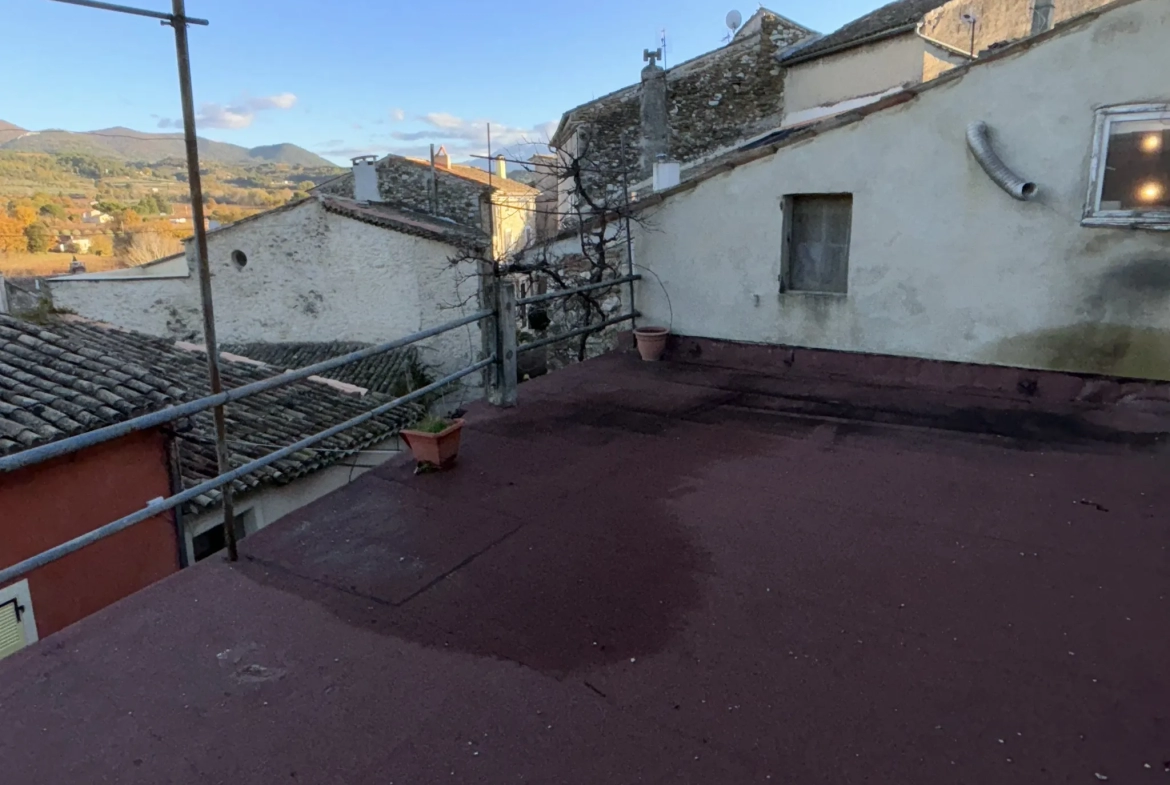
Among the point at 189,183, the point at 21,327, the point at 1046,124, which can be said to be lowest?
the point at 21,327

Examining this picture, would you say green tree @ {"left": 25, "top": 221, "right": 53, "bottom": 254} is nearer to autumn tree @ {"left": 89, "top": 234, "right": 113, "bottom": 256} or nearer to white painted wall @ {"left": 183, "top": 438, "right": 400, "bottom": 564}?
autumn tree @ {"left": 89, "top": 234, "right": 113, "bottom": 256}

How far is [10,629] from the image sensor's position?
541cm

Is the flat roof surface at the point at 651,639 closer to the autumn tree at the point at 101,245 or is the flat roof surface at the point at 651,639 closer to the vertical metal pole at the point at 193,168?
the vertical metal pole at the point at 193,168

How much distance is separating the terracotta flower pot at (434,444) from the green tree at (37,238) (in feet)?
146

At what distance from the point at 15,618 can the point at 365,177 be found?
51.7 feet

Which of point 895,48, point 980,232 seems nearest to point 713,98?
point 895,48

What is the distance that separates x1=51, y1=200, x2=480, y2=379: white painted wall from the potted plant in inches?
426

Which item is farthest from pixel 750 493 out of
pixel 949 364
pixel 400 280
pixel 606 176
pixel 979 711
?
pixel 606 176

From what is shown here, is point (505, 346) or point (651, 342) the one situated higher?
point (505, 346)

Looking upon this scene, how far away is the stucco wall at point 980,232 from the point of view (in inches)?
185

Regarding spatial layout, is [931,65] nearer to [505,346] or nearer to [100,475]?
[505,346]

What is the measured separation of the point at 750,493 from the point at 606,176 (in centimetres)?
1421

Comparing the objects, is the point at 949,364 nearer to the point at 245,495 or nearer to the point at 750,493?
the point at 750,493

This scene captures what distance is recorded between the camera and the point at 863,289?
5789mm
